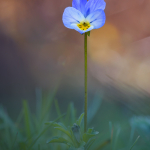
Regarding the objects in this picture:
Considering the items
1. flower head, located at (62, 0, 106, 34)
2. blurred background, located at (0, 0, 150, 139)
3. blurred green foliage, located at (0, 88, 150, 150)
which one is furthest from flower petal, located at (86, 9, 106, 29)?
blurred background, located at (0, 0, 150, 139)

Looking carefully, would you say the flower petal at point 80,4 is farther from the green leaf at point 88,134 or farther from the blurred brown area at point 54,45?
the blurred brown area at point 54,45

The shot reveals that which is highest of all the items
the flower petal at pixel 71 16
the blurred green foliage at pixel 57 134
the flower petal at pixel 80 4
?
the flower petal at pixel 80 4

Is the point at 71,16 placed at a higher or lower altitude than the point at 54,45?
lower

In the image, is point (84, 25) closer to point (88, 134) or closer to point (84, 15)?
point (84, 15)

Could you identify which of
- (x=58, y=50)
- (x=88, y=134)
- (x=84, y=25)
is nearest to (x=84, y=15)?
(x=84, y=25)

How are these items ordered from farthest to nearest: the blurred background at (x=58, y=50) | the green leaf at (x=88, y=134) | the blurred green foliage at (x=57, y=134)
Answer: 1. the blurred background at (x=58, y=50)
2. the blurred green foliage at (x=57, y=134)
3. the green leaf at (x=88, y=134)

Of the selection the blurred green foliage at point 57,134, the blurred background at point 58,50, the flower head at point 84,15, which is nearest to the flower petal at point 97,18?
the flower head at point 84,15

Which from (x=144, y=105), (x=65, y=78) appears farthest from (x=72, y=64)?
(x=144, y=105)

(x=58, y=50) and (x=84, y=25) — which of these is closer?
(x=84, y=25)
